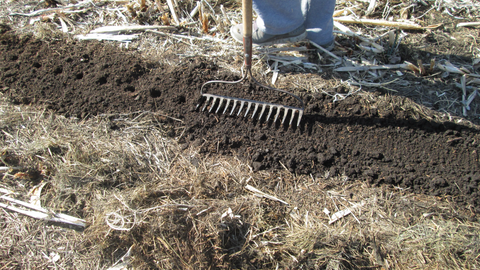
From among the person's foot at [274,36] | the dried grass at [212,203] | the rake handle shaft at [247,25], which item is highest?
the rake handle shaft at [247,25]

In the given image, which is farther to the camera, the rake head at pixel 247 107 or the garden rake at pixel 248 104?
the rake head at pixel 247 107

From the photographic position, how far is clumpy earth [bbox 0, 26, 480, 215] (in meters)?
2.51

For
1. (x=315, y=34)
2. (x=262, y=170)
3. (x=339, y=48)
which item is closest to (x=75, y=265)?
(x=262, y=170)

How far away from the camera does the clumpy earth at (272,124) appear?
2512 mm

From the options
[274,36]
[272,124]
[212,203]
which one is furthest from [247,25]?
[212,203]

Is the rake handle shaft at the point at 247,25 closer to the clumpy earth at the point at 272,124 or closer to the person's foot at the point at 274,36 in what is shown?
the clumpy earth at the point at 272,124

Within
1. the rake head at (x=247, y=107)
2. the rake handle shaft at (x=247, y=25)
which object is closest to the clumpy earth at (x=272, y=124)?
the rake head at (x=247, y=107)

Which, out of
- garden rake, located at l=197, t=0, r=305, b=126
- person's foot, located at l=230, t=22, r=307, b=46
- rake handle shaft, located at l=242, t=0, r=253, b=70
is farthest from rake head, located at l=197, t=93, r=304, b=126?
person's foot, located at l=230, t=22, r=307, b=46

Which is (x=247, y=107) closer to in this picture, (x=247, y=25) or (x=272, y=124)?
(x=272, y=124)

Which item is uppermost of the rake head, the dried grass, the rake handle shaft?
the rake handle shaft

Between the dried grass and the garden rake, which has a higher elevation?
the garden rake

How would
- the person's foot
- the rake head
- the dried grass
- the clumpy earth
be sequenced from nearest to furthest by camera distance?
the dried grass, the clumpy earth, the rake head, the person's foot

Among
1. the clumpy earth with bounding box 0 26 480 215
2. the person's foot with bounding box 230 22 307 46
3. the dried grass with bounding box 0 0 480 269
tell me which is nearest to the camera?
the dried grass with bounding box 0 0 480 269

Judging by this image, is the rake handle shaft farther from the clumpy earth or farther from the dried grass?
the dried grass
